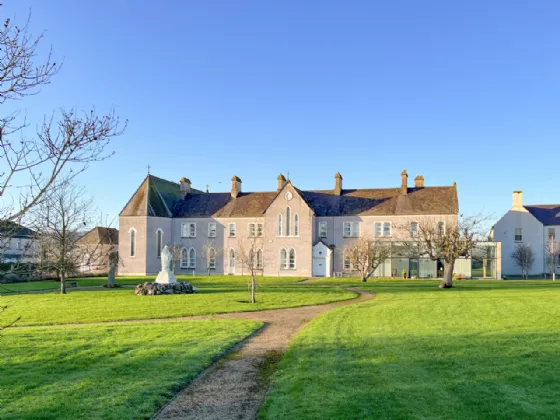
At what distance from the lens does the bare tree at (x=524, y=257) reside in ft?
186

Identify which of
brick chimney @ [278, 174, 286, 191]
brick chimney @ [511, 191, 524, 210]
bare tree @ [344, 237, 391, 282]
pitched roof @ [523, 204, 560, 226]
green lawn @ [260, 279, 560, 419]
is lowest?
green lawn @ [260, 279, 560, 419]

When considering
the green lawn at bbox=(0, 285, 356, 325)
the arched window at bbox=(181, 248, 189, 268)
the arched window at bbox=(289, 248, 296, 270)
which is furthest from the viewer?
the arched window at bbox=(181, 248, 189, 268)

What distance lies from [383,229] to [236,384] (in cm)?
4505

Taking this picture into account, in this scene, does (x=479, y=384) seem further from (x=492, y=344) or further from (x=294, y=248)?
(x=294, y=248)

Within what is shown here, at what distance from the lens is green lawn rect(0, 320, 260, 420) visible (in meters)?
8.06

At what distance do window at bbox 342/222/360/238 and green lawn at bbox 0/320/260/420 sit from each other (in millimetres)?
38191

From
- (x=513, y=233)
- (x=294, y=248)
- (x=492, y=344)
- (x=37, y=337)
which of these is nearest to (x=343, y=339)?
(x=492, y=344)

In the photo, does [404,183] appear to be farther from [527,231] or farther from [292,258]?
[527,231]

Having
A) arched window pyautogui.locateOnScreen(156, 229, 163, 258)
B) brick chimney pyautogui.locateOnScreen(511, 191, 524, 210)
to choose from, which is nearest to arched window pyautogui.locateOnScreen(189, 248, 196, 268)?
arched window pyautogui.locateOnScreen(156, 229, 163, 258)

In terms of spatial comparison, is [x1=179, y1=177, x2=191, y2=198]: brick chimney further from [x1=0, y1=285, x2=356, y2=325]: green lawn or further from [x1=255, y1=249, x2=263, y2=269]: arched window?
[x1=0, y1=285, x2=356, y2=325]: green lawn

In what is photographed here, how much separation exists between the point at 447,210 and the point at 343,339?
40487 millimetres

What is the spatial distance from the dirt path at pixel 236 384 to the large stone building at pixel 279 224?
121 ft

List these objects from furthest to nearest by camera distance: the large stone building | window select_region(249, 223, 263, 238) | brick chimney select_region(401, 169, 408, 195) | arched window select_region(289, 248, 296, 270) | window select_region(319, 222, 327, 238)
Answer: window select_region(249, 223, 263, 238) < window select_region(319, 222, 327, 238) < brick chimney select_region(401, 169, 408, 195) < arched window select_region(289, 248, 296, 270) < the large stone building

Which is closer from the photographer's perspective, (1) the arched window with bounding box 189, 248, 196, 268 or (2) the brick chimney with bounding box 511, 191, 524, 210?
(1) the arched window with bounding box 189, 248, 196, 268
